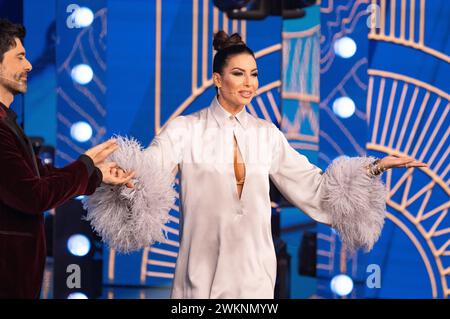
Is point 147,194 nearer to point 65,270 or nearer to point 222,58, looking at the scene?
point 222,58

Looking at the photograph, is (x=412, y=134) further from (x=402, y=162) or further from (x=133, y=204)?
(x=133, y=204)

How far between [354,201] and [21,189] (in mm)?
1033

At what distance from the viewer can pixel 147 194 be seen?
2.83 m

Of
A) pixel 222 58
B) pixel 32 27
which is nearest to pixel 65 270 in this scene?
pixel 32 27

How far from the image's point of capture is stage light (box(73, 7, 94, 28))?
364 centimetres

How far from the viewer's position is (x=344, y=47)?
3.67 m

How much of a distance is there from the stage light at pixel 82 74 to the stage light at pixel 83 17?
160 mm

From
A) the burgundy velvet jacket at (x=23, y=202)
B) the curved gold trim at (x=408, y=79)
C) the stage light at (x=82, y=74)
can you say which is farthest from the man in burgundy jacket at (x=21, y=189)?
the curved gold trim at (x=408, y=79)

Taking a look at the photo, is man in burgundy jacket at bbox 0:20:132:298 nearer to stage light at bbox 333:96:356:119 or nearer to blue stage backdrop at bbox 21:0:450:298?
blue stage backdrop at bbox 21:0:450:298

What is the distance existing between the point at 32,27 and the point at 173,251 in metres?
1.07

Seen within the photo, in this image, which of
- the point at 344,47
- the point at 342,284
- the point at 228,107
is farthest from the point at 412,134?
the point at 228,107

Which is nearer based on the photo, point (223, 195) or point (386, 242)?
point (223, 195)

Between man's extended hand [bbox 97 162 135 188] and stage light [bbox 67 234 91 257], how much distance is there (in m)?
0.90
